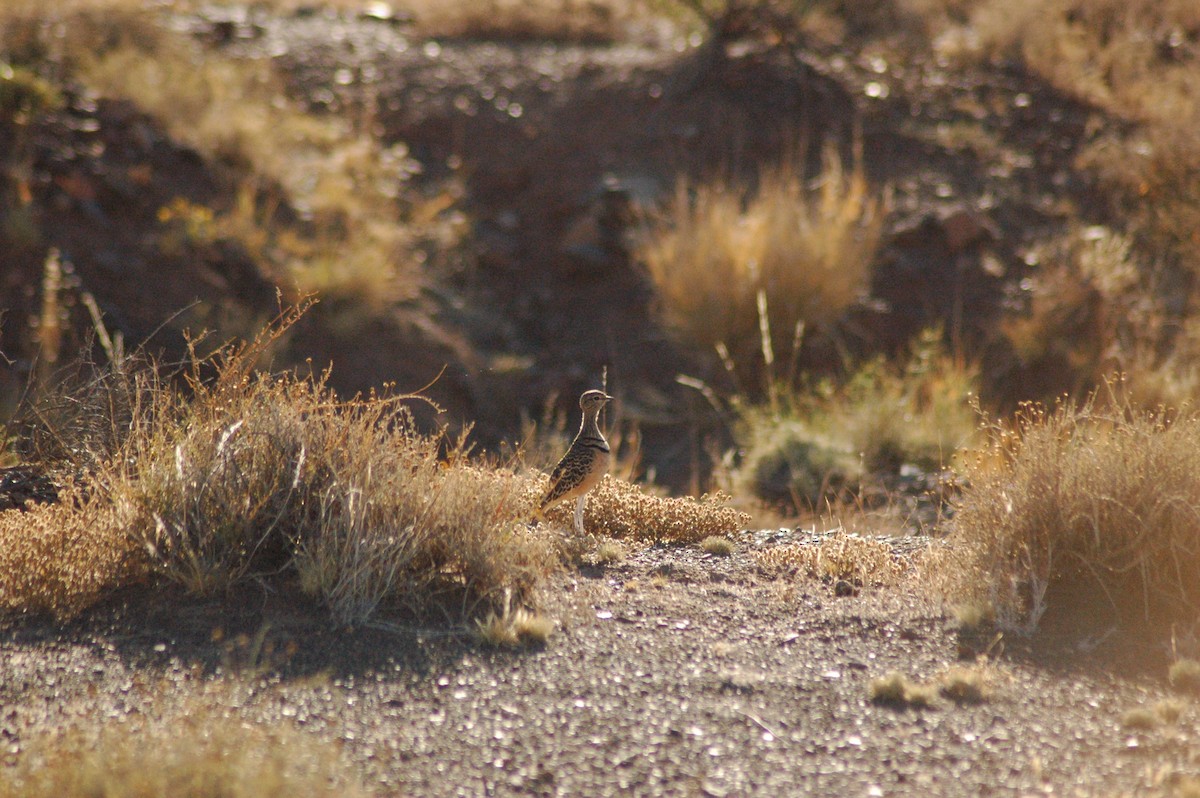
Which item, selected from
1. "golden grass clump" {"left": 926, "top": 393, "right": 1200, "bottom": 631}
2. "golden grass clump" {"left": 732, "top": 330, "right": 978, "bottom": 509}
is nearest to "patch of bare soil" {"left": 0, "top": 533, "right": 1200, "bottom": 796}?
"golden grass clump" {"left": 926, "top": 393, "right": 1200, "bottom": 631}

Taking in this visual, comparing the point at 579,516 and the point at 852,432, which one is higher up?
the point at 579,516

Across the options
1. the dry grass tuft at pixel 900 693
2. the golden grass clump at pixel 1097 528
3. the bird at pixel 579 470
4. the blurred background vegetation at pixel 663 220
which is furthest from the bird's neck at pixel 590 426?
the blurred background vegetation at pixel 663 220

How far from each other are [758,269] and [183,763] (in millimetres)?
7455

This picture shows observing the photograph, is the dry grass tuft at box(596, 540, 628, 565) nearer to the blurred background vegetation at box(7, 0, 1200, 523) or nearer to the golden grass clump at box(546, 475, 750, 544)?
the golden grass clump at box(546, 475, 750, 544)

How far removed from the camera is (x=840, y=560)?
5.37 meters

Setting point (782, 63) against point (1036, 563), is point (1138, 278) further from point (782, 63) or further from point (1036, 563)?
point (1036, 563)

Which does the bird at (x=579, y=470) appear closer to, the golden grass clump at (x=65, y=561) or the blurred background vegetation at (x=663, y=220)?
the golden grass clump at (x=65, y=561)

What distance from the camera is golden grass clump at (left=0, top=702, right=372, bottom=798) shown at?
3.06 m

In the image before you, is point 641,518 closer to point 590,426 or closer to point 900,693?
point 590,426

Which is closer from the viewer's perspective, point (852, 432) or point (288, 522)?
point (288, 522)

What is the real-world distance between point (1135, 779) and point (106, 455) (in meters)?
4.37

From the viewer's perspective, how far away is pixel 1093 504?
4.71 metres

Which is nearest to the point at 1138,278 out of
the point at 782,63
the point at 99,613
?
the point at 782,63

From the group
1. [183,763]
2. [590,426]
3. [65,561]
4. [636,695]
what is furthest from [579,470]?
[183,763]
